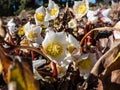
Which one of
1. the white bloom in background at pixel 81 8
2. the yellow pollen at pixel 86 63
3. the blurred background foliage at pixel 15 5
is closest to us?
the yellow pollen at pixel 86 63

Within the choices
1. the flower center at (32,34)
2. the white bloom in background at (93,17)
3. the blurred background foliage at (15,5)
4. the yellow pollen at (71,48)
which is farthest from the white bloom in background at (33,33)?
the blurred background foliage at (15,5)

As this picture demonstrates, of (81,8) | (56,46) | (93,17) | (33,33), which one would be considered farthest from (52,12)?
(56,46)

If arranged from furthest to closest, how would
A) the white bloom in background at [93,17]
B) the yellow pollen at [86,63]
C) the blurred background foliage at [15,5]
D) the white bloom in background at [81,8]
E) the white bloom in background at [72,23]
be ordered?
the blurred background foliage at [15,5]
the white bloom in background at [72,23]
the white bloom in background at [81,8]
the white bloom in background at [93,17]
the yellow pollen at [86,63]

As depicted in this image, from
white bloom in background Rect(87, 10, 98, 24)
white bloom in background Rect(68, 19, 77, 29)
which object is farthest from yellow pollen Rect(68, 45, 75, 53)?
white bloom in background Rect(68, 19, 77, 29)

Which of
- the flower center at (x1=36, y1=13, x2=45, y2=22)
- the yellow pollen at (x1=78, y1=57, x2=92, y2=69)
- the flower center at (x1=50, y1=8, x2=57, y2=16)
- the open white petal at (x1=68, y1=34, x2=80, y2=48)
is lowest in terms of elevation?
the flower center at (x1=36, y1=13, x2=45, y2=22)

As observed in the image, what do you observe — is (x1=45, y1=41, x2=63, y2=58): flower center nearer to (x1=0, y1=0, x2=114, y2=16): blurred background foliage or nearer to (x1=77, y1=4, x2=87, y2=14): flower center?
(x1=77, y1=4, x2=87, y2=14): flower center

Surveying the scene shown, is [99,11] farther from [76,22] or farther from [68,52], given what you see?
[68,52]

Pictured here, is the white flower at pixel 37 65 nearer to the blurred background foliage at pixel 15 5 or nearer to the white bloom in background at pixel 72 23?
the white bloom in background at pixel 72 23
